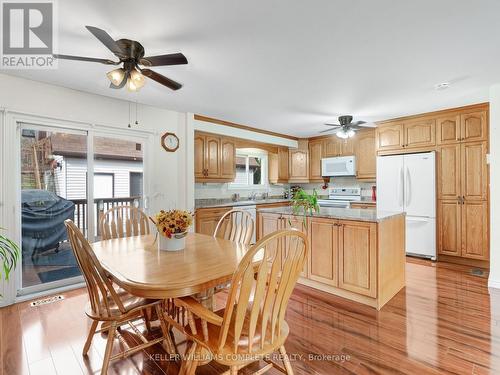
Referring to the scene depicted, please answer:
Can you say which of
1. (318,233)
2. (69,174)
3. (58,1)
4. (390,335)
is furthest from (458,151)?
(69,174)

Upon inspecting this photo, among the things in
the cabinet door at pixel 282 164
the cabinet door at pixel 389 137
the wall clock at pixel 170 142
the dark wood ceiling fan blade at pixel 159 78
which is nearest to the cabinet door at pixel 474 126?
the cabinet door at pixel 389 137

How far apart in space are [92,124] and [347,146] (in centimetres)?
448

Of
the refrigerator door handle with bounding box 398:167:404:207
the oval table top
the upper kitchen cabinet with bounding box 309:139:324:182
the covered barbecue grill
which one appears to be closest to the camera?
the oval table top

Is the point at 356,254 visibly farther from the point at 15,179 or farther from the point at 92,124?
the point at 15,179

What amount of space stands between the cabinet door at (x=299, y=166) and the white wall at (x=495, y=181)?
3281mm

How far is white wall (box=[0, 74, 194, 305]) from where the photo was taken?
264 cm

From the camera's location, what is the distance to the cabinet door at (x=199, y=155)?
4.29 meters

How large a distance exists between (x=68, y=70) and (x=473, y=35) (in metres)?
3.52

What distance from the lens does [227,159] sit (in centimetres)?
478

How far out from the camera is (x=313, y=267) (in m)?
2.96

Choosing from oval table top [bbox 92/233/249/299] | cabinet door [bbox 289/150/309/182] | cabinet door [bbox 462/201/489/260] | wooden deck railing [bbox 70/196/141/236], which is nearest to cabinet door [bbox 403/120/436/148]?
cabinet door [bbox 462/201/489/260]

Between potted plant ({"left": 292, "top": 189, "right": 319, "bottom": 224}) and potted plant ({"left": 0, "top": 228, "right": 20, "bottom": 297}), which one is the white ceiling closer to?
potted plant ({"left": 292, "top": 189, "right": 319, "bottom": 224})

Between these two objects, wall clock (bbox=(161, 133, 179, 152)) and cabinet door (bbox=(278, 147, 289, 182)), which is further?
cabinet door (bbox=(278, 147, 289, 182))

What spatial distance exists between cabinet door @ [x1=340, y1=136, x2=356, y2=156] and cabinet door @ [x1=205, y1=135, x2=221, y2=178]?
8.52 ft
